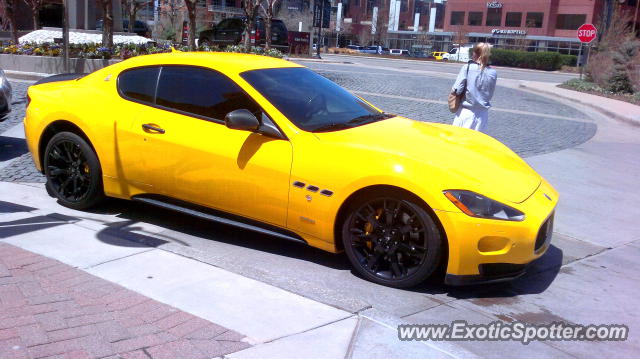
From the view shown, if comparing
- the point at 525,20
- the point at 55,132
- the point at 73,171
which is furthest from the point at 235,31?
the point at 525,20

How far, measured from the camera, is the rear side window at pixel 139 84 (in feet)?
18.8

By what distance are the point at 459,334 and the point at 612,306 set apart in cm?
139

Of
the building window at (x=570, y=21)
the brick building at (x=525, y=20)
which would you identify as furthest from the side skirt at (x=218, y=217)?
the building window at (x=570, y=21)

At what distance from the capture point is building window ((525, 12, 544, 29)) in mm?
78125

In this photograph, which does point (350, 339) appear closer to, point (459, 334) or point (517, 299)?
point (459, 334)

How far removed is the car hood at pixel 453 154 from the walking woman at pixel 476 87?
2170 millimetres

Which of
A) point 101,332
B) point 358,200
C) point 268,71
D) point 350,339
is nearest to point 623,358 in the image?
point 350,339

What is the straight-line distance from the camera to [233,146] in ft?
16.7

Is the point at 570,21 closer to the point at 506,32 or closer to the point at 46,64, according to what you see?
the point at 506,32

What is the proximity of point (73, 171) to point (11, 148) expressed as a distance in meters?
3.35

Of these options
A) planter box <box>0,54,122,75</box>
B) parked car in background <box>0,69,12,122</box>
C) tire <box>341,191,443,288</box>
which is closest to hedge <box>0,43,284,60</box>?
planter box <box>0,54,122,75</box>

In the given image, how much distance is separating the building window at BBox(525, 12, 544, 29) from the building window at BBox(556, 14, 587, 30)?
1945mm

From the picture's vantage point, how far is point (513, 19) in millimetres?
81875

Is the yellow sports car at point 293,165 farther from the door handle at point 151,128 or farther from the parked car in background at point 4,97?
the parked car in background at point 4,97
